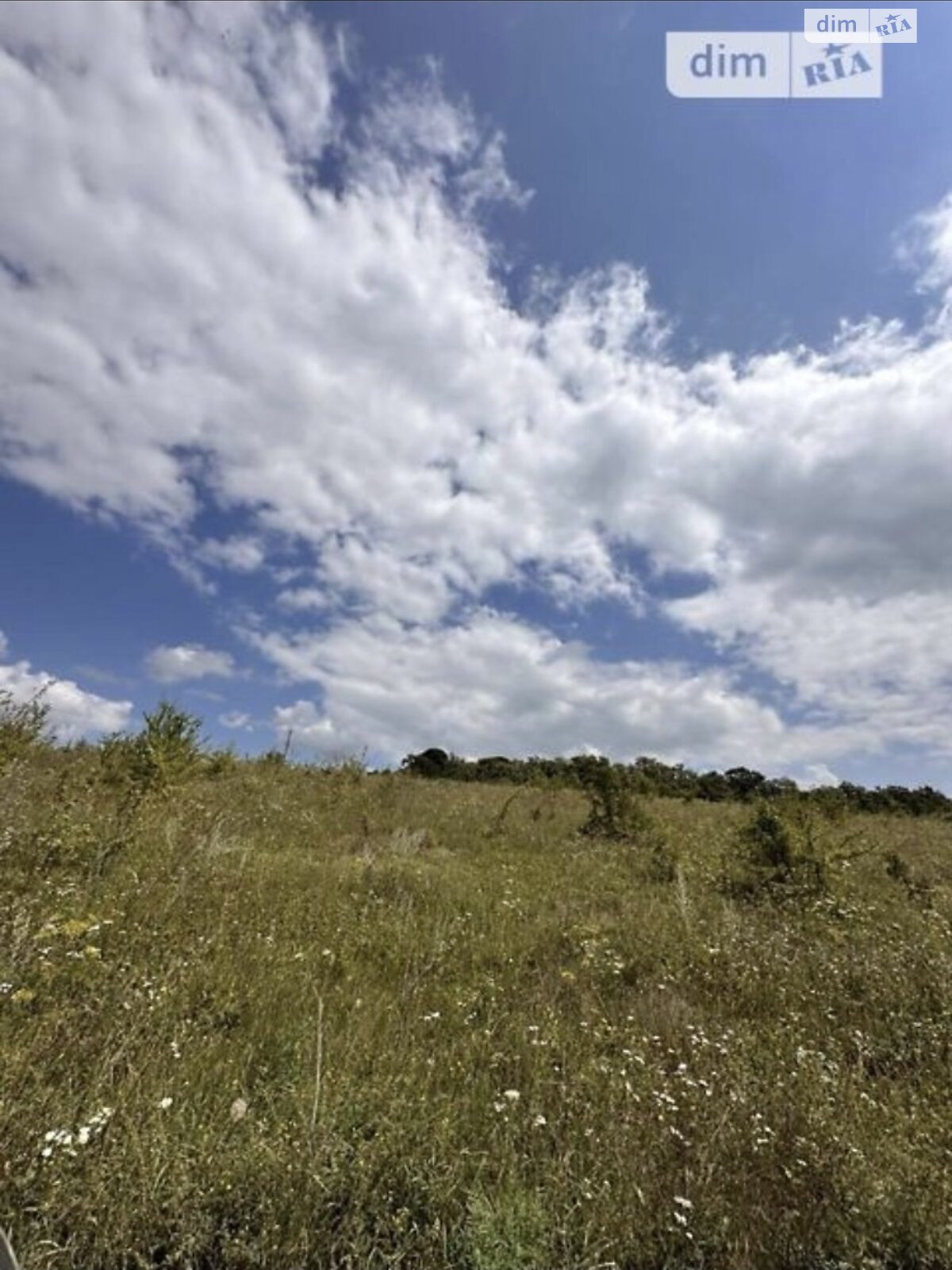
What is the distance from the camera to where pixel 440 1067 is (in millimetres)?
3816

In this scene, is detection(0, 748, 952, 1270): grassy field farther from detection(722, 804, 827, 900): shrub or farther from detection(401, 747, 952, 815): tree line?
detection(401, 747, 952, 815): tree line

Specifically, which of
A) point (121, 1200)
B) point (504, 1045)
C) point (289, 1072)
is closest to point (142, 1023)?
point (289, 1072)

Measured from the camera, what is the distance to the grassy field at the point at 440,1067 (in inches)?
100

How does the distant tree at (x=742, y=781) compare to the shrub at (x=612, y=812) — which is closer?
the shrub at (x=612, y=812)

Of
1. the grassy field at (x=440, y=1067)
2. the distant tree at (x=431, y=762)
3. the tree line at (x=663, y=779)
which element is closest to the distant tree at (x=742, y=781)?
the tree line at (x=663, y=779)

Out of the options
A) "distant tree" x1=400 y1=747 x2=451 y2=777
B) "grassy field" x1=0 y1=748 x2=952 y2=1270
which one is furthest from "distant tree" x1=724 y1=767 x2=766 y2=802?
"grassy field" x1=0 y1=748 x2=952 y2=1270

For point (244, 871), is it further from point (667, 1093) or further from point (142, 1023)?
point (667, 1093)

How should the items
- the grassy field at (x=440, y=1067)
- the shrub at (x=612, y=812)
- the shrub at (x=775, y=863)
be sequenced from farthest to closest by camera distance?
1. the shrub at (x=612, y=812)
2. the shrub at (x=775, y=863)
3. the grassy field at (x=440, y=1067)

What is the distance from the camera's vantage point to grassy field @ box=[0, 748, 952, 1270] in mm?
2545

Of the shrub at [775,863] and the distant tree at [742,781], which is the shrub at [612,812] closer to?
the shrub at [775,863]

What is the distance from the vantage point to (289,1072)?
3.55 m

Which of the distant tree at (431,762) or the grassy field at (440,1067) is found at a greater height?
the distant tree at (431,762)

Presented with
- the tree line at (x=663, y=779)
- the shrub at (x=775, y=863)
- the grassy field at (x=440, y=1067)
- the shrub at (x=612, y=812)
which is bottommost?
the grassy field at (x=440, y=1067)

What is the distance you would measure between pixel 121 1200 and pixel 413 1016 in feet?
7.14
